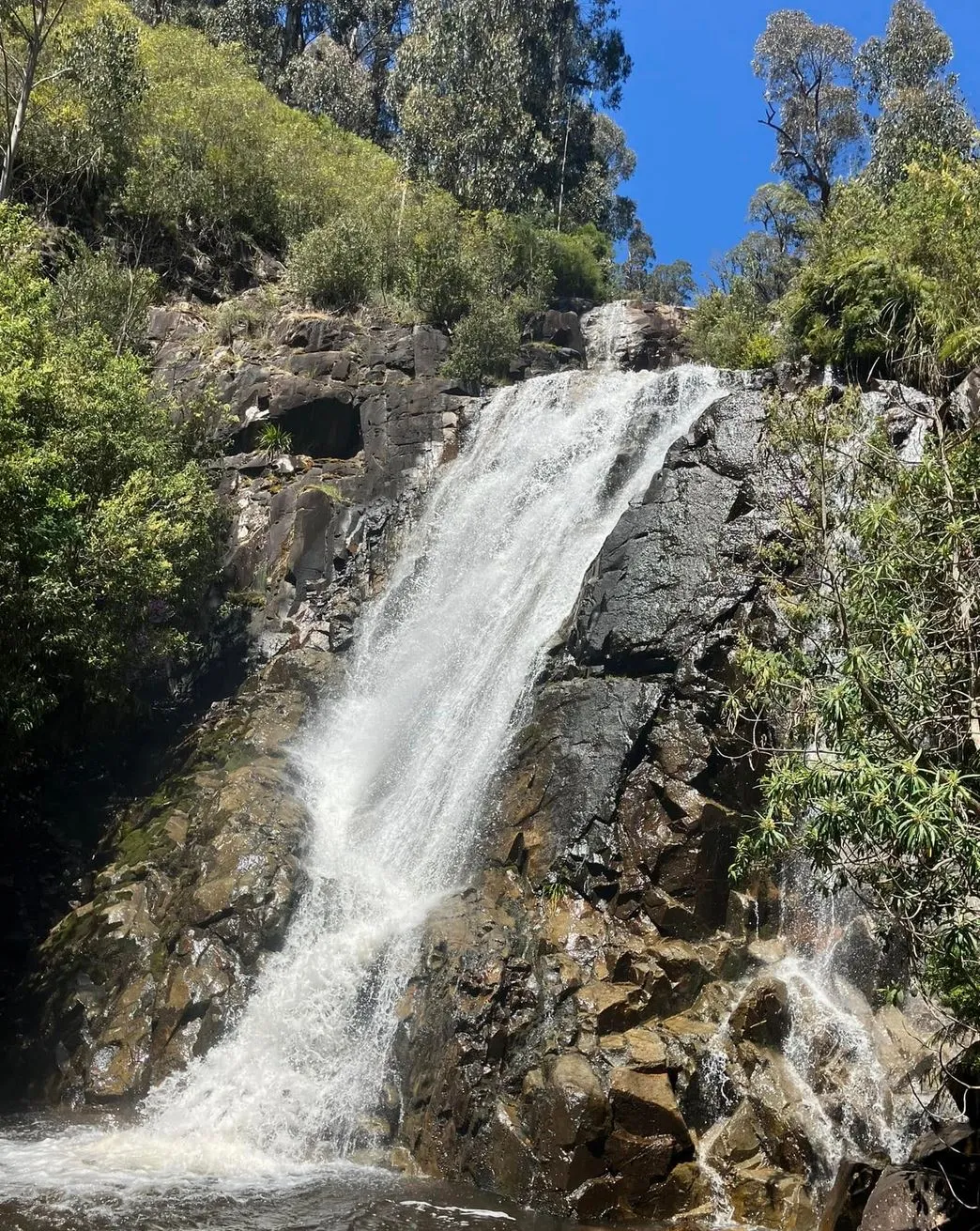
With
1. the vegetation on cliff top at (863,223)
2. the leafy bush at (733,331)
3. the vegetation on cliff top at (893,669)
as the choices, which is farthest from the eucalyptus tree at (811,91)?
the vegetation on cliff top at (893,669)

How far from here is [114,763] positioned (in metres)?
21.4

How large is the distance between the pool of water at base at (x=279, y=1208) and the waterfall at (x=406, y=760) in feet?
1.84

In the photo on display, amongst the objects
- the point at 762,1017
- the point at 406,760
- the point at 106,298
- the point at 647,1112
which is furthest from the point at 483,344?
the point at 647,1112

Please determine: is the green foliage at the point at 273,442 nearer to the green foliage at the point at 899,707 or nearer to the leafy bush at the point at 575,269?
the leafy bush at the point at 575,269

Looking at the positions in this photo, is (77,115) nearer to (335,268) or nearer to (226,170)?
(226,170)

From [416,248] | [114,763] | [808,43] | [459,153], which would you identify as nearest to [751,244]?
[808,43]

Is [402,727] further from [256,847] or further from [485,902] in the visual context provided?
[485,902]

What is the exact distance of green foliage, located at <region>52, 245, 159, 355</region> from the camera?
27.4m

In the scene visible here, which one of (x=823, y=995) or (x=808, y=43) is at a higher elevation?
(x=808, y=43)

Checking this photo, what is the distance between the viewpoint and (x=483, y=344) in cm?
2986

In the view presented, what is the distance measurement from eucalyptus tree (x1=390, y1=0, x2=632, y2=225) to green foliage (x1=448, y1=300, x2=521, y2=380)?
1312 cm

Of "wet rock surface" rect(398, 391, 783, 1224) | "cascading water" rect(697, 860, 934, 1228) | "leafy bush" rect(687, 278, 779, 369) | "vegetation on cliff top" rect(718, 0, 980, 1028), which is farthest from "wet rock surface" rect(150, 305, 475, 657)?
"cascading water" rect(697, 860, 934, 1228)

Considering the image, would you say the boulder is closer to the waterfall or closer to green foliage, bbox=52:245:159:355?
the waterfall

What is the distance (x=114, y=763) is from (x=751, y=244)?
38182mm
